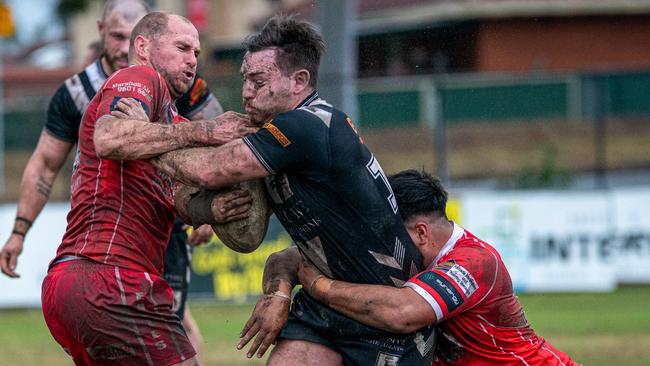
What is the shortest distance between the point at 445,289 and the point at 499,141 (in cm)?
1674

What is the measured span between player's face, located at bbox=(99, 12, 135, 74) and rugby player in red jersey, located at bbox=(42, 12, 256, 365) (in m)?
1.72

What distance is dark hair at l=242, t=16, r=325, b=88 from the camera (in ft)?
16.7

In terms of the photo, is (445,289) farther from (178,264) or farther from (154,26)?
(178,264)

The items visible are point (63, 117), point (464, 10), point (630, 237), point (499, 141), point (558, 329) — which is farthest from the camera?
point (464, 10)

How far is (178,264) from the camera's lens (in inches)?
280

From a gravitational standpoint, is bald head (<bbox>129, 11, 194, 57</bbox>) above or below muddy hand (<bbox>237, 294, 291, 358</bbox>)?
above

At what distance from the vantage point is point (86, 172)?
5148mm

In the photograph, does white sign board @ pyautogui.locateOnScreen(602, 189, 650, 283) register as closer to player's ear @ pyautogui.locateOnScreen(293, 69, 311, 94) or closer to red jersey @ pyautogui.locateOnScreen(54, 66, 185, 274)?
player's ear @ pyautogui.locateOnScreen(293, 69, 311, 94)

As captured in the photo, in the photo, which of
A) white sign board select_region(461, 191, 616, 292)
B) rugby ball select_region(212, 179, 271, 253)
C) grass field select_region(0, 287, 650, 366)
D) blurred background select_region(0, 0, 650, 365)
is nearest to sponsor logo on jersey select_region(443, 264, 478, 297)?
rugby ball select_region(212, 179, 271, 253)

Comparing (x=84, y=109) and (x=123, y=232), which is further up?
(x=84, y=109)

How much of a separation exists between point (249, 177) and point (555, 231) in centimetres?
1100

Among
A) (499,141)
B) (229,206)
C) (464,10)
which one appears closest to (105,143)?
(229,206)

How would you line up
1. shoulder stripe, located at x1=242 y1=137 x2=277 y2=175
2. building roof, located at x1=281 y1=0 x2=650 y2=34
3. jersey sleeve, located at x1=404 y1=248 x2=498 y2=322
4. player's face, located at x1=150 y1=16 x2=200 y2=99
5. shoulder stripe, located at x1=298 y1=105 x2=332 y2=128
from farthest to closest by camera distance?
building roof, located at x1=281 y1=0 x2=650 y2=34 → player's face, located at x1=150 y1=16 x2=200 y2=99 → jersey sleeve, located at x1=404 y1=248 x2=498 y2=322 → shoulder stripe, located at x1=298 y1=105 x2=332 y2=128 → shoulder stripe, located at x1=242 y1=137 x2=277 y2=175

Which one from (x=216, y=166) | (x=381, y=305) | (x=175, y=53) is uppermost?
(x=175, y=53)
